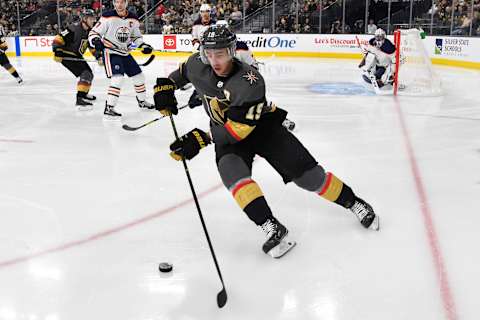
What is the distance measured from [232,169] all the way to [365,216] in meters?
0.73

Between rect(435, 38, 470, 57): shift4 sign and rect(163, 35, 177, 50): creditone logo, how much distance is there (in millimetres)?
6293

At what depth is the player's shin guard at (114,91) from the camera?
210 inches

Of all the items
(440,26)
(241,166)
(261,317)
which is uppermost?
(440,26)

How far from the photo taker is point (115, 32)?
17.5 ft

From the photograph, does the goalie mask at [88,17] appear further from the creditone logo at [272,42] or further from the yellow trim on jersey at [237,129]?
the creditone logo at [272,42]

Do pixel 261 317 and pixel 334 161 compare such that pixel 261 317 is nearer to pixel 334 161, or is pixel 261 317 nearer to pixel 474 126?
pixel 334 161

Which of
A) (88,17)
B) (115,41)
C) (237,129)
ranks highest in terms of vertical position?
(88,17)

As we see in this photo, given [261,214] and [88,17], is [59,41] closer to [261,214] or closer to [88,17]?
[88,17]

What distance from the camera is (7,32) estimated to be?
14.2 metres

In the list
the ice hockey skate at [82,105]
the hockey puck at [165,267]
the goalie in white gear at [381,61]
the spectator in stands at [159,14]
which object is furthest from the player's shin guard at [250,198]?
the spectator in stands at [159,14]

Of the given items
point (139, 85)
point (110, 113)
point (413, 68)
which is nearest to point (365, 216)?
point (110, 113)

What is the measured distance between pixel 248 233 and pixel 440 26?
9.40 m

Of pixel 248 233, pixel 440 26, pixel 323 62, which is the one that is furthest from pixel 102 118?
pixel 440 26

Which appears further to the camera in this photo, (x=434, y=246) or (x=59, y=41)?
(x=59, y=41)
